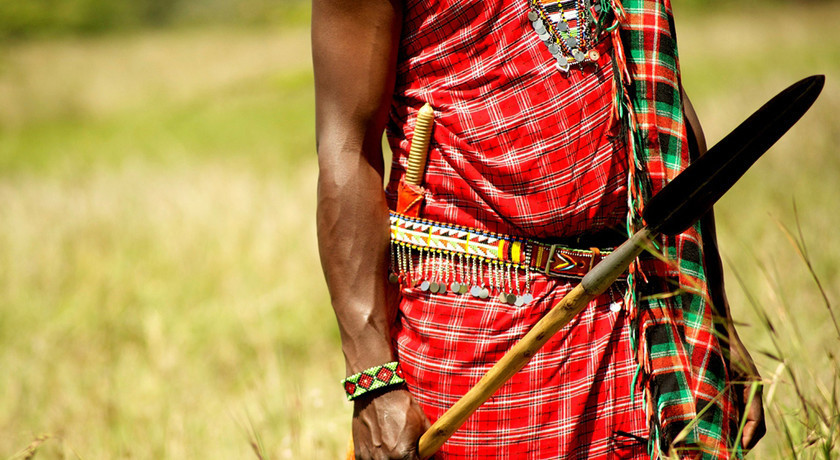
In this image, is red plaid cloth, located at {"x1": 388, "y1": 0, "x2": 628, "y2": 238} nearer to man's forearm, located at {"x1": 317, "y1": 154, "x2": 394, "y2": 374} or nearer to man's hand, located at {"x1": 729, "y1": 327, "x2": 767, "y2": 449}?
man's forearm, located at {"x1": 317, "y1": 154, "x2": 394, "y2": 374}

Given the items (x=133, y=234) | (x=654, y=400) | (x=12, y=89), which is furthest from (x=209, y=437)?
(x=12, y=89)

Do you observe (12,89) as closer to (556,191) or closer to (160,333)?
(160,333)

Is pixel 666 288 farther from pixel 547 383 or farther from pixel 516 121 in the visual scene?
pixel 516 121

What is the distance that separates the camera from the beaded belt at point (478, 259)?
117cm

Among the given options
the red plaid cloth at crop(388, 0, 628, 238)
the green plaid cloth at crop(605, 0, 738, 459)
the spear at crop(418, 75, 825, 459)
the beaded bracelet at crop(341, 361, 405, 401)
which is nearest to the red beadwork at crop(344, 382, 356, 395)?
the beaded bracelet at crop(341, 361, 405, 401)

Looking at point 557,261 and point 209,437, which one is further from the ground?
point 557,261

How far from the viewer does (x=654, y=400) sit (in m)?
1.14

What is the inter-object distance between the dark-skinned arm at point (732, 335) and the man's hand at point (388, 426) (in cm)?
59

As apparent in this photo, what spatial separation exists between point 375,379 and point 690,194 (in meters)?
0.60

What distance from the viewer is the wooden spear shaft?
1049 mm

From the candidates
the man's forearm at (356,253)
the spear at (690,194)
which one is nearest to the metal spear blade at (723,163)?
the spear at (690,194)

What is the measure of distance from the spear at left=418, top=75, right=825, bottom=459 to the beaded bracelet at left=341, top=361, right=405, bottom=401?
19cm

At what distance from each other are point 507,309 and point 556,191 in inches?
8.7

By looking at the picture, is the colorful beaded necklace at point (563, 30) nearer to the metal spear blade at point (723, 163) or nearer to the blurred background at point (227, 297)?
the metal spear blade at point (723, 163)
